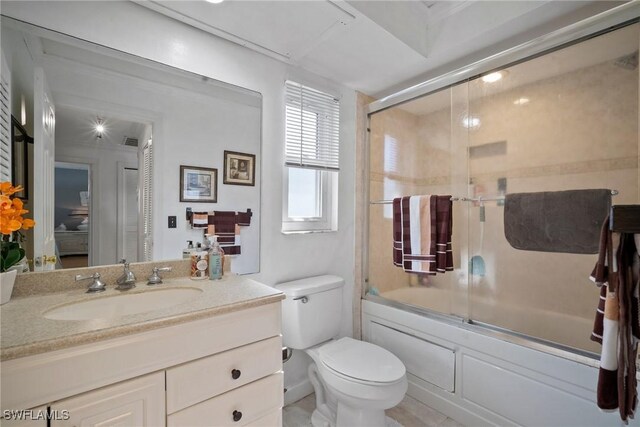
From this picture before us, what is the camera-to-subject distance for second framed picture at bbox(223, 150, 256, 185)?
5.11 ft

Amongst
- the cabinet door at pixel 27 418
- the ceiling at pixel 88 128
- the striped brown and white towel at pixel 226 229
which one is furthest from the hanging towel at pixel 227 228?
the cabinet door at pixel 27 418

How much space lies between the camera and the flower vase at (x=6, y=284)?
2.99ft

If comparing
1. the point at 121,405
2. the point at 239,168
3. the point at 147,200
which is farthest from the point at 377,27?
the point at 121,405

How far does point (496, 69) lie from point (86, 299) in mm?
2248

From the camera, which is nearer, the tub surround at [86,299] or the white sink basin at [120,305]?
the tub surround at [86,299]

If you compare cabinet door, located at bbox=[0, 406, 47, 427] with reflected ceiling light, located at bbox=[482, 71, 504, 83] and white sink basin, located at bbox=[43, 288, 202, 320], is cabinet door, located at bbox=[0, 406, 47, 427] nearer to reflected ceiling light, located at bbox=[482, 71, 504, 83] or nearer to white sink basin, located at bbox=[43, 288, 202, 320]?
white sink basin, located at bbox=[43, 288, 202, 320]

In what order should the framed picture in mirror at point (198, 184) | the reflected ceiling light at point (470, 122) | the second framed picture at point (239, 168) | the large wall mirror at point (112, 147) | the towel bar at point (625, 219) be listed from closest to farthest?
the towel bar at point (625, 219), the large wall mirror at point (112, 147), the framed picture in mirror at point (198, 184), the second framed picture at point (239, 168), the reflected ceiling light at point (470, 122)

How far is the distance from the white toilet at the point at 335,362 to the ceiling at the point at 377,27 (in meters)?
1.40

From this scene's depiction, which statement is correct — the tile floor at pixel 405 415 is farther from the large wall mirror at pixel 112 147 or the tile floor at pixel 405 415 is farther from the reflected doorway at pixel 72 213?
the reflected doorway at pixel 72 213

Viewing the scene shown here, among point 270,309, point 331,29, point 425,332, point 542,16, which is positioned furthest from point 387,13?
point 425,332

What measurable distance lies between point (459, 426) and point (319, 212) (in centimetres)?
153

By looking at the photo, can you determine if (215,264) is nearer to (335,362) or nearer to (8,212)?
(8,212)

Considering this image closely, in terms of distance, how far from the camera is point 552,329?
179 cm

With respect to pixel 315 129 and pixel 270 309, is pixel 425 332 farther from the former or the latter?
pixel 315 129
